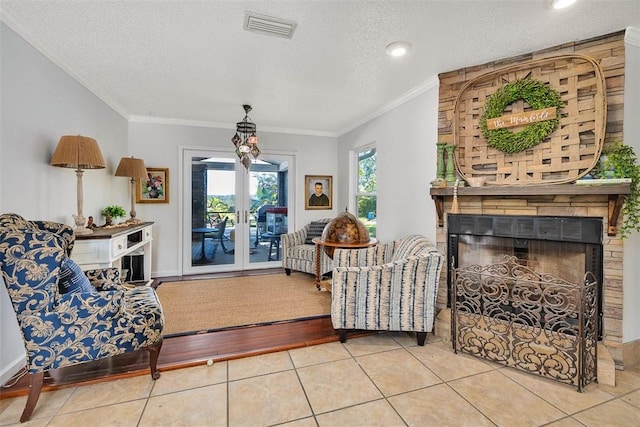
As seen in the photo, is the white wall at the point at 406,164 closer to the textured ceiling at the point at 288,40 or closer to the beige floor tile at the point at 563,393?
the textured ceiling at the point at 288,40

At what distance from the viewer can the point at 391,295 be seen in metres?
2.45

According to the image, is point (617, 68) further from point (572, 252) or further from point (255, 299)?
point (255, 299)

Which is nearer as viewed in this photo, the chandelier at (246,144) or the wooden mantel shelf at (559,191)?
the wooden mantel shelf at (559,191)

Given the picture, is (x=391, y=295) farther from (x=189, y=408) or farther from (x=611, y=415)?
(x=189, y=408)

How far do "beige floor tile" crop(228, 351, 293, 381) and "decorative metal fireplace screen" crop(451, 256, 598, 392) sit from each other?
140cm

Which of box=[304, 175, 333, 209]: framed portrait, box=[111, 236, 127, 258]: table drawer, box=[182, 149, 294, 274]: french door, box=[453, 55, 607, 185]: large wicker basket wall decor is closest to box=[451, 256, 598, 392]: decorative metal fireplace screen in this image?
box=[453, 55, 607, 185]: large wicker basket wall decor

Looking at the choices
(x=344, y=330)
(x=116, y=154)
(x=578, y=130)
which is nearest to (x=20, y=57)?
(x=116, y=154)

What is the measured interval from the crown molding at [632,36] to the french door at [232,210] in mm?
4216

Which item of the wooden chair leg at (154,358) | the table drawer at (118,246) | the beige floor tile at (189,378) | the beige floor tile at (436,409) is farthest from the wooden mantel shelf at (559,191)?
the table drawer at (118,246)

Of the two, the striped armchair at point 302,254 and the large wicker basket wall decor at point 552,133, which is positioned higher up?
the large wicker basket wall decor at point 552,133

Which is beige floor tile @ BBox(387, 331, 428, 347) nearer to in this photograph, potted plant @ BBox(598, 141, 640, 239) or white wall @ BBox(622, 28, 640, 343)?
white wall @ BBox(622, 28, 640, 343)

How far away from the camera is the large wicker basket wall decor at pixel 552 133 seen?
225cm

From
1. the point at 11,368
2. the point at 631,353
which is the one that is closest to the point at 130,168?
the point at 11,368

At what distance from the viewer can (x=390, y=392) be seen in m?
1.89
